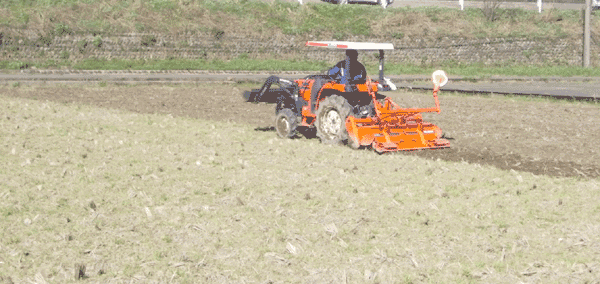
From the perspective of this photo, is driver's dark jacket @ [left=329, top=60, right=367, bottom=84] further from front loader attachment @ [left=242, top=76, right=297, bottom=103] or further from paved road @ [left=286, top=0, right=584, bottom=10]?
paved road @ [left=286, top=0, right=584, bottom=10]

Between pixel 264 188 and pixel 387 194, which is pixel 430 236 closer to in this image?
pixel 387 194

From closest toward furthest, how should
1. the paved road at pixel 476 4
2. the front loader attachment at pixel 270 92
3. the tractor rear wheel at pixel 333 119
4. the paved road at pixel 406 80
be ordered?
the tractor rear wheel at pixel 333 119 < the front loader attachment at pixel 270 92 < the paved road at pixel 406 80 < the paved road at pixel 476 4

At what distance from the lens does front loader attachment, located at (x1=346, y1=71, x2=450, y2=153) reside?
1260 centimetres

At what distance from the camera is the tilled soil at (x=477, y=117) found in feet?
39.4

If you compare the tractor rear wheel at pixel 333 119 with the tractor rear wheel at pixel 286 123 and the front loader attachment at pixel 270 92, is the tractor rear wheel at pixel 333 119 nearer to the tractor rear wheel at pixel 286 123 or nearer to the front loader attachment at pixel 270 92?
the tractor rear wheel at pixel 286 123

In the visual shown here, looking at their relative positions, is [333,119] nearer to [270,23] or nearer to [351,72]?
[351,72]

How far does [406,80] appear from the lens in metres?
32.7

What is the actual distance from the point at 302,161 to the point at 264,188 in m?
2.19

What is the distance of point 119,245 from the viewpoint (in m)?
6.70

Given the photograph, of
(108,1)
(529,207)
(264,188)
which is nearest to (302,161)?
(264,188)

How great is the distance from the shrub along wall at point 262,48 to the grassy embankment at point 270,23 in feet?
1.34

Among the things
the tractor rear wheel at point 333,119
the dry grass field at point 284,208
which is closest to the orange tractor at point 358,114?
the tractor rear wheel at point 333,119

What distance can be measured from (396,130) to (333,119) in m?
1.16

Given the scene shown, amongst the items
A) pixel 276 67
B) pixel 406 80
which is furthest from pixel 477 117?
pixel 276 67
